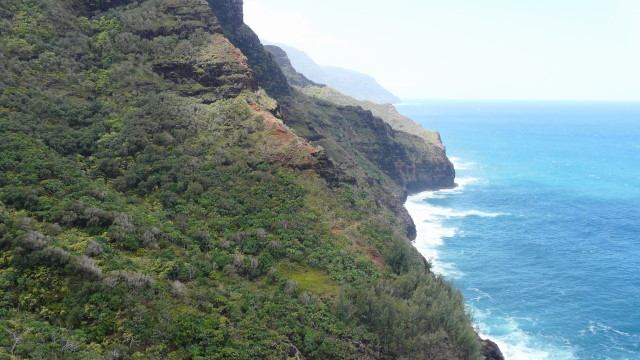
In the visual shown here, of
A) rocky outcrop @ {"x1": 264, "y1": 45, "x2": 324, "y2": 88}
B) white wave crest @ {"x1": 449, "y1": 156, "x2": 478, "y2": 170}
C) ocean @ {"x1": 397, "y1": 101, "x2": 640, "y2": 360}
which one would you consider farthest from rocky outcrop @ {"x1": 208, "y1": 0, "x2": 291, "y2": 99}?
white wave crest @ {"x1": 449, "y1": 156, "x2": 478, "y2": 170}

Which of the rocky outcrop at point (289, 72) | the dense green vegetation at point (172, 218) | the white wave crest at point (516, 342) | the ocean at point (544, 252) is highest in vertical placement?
the rocky outcrop at point (289, 72)

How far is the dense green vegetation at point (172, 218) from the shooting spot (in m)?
21.2

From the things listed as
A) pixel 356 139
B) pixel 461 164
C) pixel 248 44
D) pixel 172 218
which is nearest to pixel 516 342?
pixel 172 218

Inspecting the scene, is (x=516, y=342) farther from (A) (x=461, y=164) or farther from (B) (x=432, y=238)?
(A) (x=461, y=164)

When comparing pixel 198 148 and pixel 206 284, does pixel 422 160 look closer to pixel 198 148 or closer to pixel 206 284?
pixel 198 148

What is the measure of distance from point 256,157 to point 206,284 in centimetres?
1663

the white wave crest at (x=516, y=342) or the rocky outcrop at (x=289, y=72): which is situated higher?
the rocky outcrop at (x=289, y=72)

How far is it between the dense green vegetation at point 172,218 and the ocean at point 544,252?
693 inches

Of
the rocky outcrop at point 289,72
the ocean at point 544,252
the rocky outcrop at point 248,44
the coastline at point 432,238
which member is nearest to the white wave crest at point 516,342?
the ocean at point 544,252

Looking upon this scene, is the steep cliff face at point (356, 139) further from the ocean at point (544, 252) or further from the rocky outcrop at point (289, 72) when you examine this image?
the rocky outcrop at point (289, 72)

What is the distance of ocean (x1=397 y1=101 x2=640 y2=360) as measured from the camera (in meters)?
45.9

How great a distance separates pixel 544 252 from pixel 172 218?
59.6 metres

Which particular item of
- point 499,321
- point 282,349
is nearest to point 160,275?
point 282,349

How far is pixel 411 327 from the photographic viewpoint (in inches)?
1072
